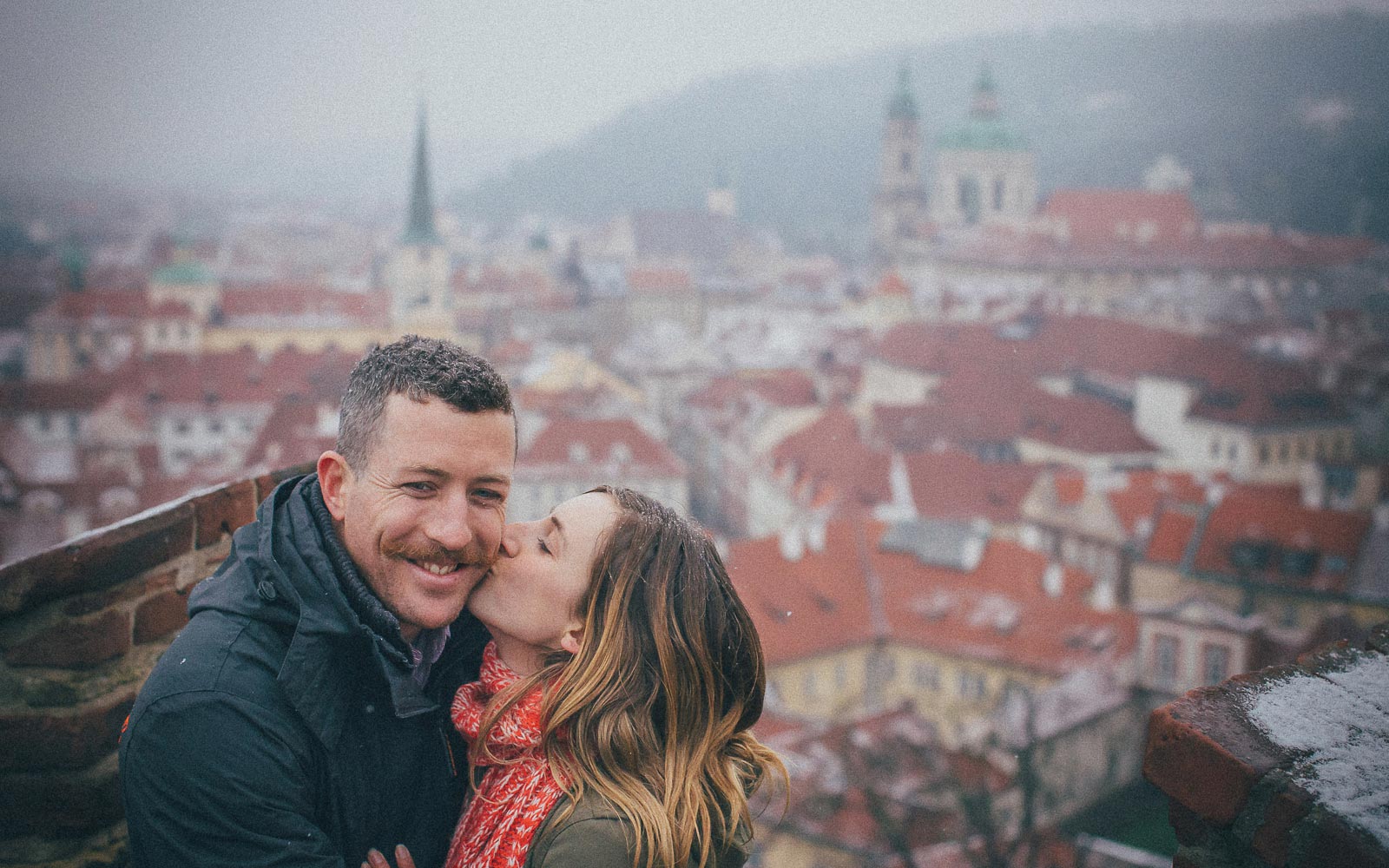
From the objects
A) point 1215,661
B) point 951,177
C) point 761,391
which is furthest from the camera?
point 951,177

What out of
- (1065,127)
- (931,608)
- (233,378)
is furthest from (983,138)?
(931,608)

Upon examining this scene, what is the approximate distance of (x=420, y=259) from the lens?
156 feet

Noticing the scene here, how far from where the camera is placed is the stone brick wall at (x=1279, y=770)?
1.10 meters

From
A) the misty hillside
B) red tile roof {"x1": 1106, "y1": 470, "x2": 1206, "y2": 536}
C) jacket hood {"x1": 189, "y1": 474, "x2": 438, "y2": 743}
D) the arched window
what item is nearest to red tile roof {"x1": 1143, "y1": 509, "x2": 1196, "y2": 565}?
red tile roof {"x1": 1106, "y1": 470, "x2": 1206, "y2": 536}

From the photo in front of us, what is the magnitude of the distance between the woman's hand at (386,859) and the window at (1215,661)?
47.0 feet

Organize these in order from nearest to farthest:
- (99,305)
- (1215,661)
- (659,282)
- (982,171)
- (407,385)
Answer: (407,385) → (1215,661) → (99,305) → (659,282) → (982,171)

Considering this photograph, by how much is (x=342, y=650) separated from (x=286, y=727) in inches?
4.2

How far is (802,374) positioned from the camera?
3522cm

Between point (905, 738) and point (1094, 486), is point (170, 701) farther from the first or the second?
point (1094, 486)

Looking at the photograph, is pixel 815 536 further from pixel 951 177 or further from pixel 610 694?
pixel 951 177

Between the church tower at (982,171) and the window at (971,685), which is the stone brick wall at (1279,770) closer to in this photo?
the window at (971,685)

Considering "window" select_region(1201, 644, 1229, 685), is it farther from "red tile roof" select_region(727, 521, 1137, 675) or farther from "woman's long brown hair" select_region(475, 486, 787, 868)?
"woman's long brown hair" select_region(475, 486, 787, 868)

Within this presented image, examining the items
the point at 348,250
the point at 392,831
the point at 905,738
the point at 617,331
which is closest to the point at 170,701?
the point at 392,831

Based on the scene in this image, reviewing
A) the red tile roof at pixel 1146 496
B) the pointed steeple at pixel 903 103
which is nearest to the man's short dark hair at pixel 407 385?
the red tile roof at pixel 1146 496
